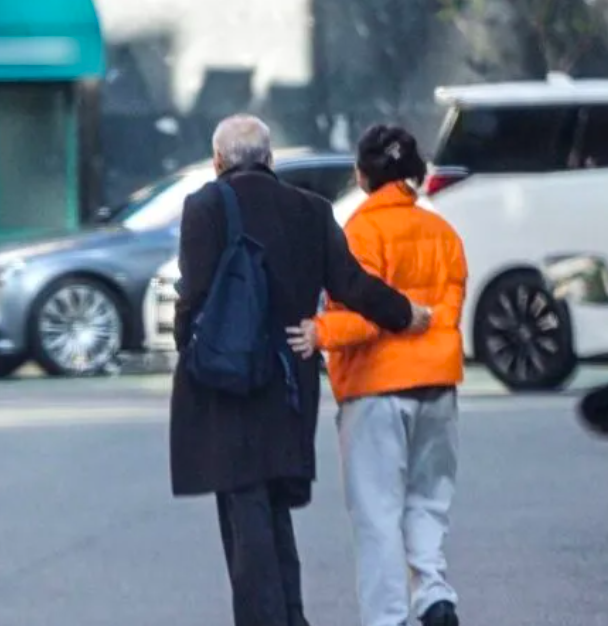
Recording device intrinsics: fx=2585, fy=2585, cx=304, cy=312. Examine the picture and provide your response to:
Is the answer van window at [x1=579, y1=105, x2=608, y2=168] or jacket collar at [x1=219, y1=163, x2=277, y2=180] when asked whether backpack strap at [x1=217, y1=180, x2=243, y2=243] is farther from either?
van window at [x1=579, y1=105, x2=608, y2=168]

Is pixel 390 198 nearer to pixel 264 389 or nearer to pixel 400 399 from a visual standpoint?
pixel 400 399

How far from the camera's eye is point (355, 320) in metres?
7.70

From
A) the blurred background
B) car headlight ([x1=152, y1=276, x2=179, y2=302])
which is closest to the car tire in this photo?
the blurred background

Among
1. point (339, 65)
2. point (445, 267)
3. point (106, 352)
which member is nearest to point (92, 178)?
point (339, 65)

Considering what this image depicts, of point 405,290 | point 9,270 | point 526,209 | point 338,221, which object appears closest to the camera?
point 405,290

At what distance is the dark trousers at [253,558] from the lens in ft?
25.0

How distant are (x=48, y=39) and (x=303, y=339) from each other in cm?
1690

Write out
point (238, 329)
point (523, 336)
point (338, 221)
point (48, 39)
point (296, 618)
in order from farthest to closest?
point (48, 39), point (523, 336), point (338, 221), point (296, 618), point (238, 329)

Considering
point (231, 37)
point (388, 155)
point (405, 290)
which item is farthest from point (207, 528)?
point (231, 37)

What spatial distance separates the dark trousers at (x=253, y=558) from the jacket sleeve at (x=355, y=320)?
0.49 meters

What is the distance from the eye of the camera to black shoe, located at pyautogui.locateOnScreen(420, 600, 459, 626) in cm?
793

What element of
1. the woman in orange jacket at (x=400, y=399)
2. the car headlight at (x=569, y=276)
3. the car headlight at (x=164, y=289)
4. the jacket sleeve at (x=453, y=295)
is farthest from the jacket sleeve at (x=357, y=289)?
the car headlight at (x=164, y=289)

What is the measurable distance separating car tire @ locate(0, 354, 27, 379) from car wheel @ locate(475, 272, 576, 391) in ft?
12.9

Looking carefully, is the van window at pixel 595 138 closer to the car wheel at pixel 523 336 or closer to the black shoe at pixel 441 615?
the car wheel at pixel 523 336
